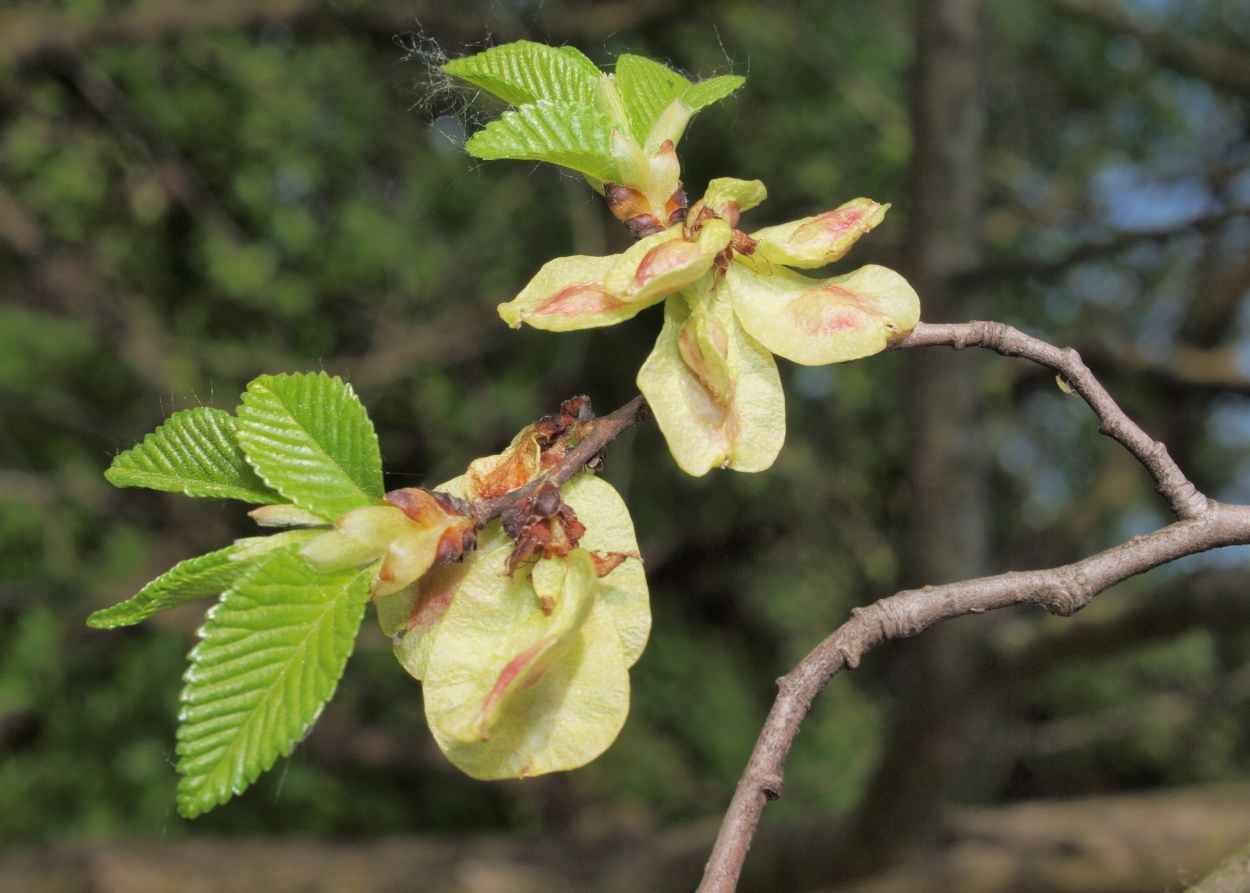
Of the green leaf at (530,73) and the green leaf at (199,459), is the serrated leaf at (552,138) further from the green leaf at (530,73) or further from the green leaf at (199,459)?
the green leaf at (199,459)

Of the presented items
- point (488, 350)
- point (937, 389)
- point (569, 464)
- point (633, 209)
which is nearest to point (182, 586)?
point (569, 464)

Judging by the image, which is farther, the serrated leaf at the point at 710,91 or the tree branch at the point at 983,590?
the serrated leaf at the point at 710,91

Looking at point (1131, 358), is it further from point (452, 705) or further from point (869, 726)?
point (452, 705)

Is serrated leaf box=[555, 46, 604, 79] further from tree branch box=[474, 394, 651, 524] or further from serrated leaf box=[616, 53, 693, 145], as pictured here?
tree branch box=[474, 394, 651, 524]

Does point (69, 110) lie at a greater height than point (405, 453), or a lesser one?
greater

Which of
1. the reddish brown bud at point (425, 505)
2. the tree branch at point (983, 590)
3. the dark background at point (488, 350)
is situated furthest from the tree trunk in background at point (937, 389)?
the reddish brown bud at point (425, 505)

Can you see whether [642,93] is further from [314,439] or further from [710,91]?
[314,439]

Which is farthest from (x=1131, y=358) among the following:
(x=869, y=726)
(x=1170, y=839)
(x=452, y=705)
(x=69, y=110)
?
(x=69, y=110)

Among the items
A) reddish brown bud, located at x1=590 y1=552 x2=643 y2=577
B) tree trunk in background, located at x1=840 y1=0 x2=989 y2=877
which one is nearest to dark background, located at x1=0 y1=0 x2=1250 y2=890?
tree trunk in background, located at x1=840 y1=0 x2=989 y2=877
